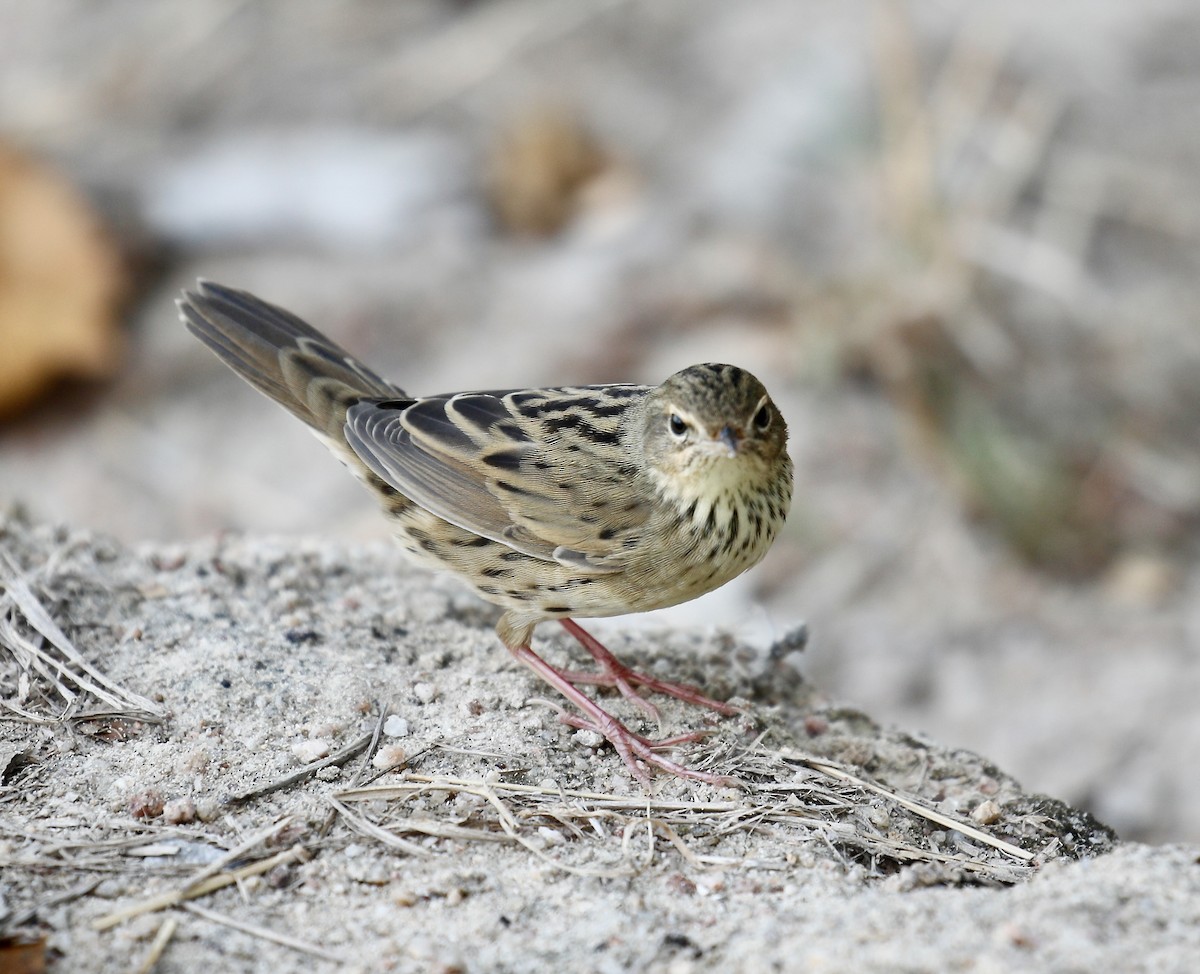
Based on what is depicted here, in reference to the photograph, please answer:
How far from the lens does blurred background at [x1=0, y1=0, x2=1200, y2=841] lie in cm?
754

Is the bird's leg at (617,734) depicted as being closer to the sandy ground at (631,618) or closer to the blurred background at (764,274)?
the sandy ground at (631,618)

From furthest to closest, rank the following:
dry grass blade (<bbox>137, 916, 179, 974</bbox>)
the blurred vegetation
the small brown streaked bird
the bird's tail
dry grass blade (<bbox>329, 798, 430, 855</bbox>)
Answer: the blurred vegetation → the bird's tail → the small brown streaked bird → dry grass blade (<bbox>329, 798, 430, 855</bbox>) → dry grass blade (<bbox>137, 916, 179, 974</bbox>)

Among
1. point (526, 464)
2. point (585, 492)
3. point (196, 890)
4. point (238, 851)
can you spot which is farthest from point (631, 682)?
point (196, 890)

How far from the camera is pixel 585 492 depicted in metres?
4.70

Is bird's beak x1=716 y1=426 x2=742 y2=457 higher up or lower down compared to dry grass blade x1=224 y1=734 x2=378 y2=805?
higher up

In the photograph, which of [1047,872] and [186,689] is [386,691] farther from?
[1047,872]

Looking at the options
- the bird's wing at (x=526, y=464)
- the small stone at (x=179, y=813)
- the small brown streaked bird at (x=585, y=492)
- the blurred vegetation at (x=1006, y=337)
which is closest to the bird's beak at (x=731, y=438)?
the small brown streaked bird at (x=585, y=492)

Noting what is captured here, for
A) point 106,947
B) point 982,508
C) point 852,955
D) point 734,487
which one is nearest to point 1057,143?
point 982,508

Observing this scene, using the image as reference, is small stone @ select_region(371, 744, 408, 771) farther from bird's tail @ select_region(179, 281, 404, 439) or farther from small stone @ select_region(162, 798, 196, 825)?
bird's tail @ select_region(179, 281, 404, 439)

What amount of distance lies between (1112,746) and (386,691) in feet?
12.7

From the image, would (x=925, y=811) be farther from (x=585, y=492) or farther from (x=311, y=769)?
(x=311, y=769)

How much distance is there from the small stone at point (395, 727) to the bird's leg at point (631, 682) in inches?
25.8

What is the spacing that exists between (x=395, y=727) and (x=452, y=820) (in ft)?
1.72

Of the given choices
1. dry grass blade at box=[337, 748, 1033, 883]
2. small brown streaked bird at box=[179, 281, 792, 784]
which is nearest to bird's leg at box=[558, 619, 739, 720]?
small brown streaked bird at box=[179, 281, 792, 784]
